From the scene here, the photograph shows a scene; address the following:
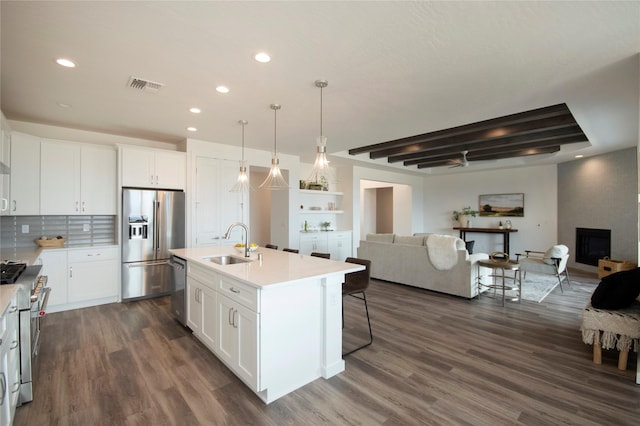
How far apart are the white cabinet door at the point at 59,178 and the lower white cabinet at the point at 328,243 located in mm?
4149

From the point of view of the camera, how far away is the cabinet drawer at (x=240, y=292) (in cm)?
218

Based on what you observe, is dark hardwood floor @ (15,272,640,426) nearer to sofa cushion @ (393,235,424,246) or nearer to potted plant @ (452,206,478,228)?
sofa cushion @ (393,235,424,246)

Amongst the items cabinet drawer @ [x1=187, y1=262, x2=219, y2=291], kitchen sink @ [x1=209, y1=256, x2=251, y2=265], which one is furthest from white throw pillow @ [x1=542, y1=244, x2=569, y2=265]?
cabinet drawer @ [x1=187, y1=262, x2=219, y2=291]

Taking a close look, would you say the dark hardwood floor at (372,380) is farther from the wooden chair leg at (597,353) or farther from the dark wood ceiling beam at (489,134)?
the dark wood ceiling beam at (489,134)

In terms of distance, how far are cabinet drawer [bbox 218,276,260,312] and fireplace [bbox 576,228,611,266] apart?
785 cm

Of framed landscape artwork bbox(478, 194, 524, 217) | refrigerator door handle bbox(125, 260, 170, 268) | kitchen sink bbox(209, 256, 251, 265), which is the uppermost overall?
framed landscape artwork bbox(478, 194, 524, 217)

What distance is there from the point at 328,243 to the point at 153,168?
4.12 meters

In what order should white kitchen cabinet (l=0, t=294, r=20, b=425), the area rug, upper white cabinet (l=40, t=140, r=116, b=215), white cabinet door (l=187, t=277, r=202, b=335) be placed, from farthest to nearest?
the area rug < upper white cabinet (l=40, t=140, r=116, b=215) < white cabinet door (l=187, t=277, r=202, b=335) < white kitchen cabinet (l=0, t=294, r=20, b=425)

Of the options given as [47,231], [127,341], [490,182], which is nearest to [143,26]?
[127,341]

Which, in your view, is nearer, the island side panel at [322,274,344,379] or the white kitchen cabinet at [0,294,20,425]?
the white kitchen cabinet at [0,294,20,425]

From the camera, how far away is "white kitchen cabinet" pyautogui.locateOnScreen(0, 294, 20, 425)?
5.21 ft

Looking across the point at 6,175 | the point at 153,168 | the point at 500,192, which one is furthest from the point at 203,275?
the point at 500,192

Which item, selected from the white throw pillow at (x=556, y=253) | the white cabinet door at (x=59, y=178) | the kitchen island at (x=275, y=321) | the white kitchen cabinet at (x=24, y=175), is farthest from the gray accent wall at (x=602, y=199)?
the white kitchen cabinet at (x=24, y=175)

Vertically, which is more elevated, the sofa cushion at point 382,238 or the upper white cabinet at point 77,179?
the upper white cabinet at point 77,179
